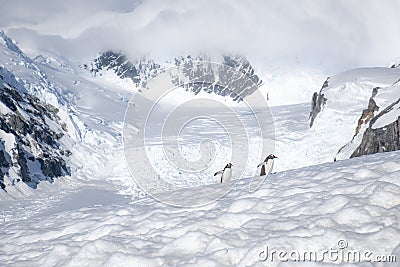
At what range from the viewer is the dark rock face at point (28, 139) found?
148 feet

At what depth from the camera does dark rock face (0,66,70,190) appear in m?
45.1

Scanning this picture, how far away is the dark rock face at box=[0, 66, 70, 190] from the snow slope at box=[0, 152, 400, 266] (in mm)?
38607

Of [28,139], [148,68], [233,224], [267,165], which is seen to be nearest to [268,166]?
[267,165]

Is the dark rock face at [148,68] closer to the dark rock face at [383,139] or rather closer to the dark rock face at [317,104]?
the dark rock face at [317,104]

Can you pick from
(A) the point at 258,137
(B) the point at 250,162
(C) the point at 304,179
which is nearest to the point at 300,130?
(A) the point at 258,137

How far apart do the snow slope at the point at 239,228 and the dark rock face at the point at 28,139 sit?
38607 millimetres

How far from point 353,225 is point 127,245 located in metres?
2.66

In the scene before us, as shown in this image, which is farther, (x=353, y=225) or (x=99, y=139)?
(x=99, y=139)

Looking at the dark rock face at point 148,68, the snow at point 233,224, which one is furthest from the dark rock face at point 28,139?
the dark rock face at point 148,68

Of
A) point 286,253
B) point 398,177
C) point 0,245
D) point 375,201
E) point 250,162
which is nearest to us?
point 286,253

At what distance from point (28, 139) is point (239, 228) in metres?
52.0

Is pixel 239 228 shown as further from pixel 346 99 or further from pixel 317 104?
pixel 317 104

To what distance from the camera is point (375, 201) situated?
480cm

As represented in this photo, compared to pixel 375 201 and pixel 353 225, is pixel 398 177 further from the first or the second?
pixel 353 225
